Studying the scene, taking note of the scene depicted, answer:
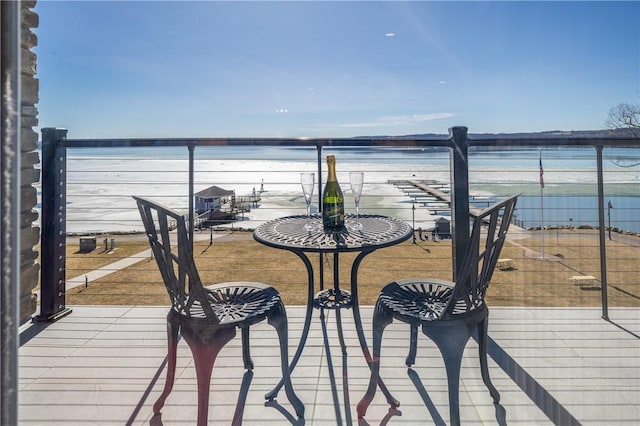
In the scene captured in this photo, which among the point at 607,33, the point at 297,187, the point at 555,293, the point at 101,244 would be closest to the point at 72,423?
the point at 297,187

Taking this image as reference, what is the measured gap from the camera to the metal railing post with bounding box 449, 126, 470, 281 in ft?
6.64

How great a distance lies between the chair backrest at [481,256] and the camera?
1049 millimetres

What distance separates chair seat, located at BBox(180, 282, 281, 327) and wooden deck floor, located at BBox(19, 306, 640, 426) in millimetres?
341

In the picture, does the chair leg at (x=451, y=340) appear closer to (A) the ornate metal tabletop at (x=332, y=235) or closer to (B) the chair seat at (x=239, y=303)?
(A) the ornate metal tabletop at (x=332, y=235)

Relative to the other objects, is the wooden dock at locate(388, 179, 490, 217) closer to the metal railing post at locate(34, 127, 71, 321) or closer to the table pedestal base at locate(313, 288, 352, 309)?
the table pedestal base at locate(313, 288, 352, 309)

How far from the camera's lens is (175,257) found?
1101 millimetres

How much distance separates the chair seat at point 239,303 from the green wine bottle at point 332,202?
1.14ft

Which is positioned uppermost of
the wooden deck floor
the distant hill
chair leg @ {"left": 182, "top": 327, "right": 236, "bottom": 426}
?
the distant hill

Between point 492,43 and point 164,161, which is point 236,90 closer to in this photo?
point 164,161

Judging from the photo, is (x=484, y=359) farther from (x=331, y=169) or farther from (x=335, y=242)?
(x=331, y=169)

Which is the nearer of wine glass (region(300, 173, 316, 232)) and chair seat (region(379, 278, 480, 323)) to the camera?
chair seat (region(379, 278, 480, 323))
